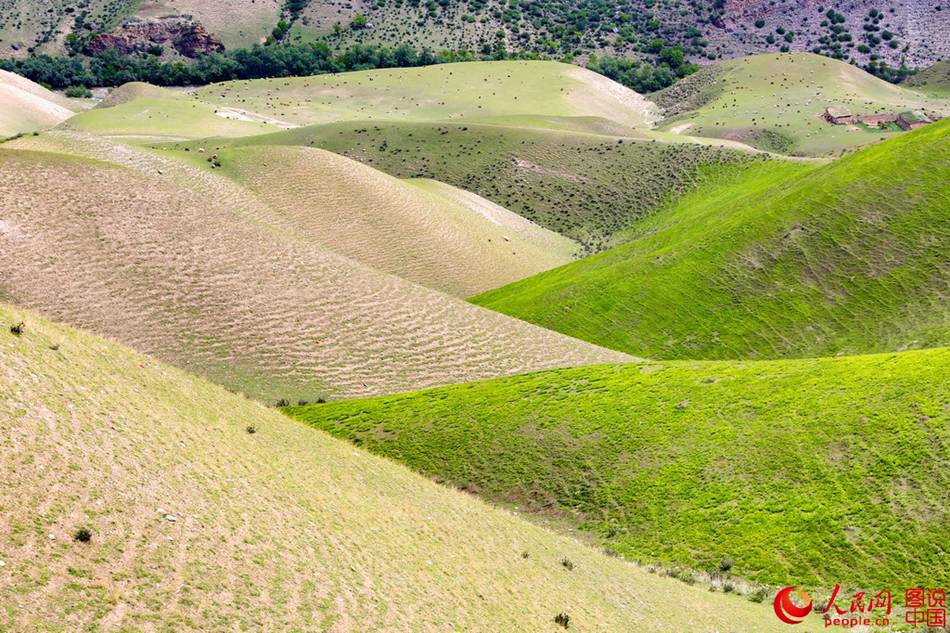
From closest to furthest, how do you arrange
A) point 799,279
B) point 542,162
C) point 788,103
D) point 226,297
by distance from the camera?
point 226,297 < point 799,279 < point 542,162 < point 788,103

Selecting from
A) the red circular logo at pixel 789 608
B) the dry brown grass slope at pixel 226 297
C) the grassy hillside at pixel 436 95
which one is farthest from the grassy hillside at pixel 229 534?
the grassy hillside at pixel 436 95

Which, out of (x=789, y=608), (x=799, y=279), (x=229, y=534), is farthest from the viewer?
(x=799, y=279)

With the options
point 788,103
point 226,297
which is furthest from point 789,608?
point 788,103

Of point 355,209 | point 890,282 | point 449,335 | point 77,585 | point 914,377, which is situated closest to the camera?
point 77,585

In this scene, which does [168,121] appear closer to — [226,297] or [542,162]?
[542,162]

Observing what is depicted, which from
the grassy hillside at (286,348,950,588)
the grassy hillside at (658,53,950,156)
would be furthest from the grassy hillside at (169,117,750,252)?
the grassy hillside at (286,348,950,588)

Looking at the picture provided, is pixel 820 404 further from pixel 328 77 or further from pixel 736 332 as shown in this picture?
pixel 328 77

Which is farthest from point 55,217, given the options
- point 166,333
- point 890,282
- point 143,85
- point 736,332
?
point 143,85
